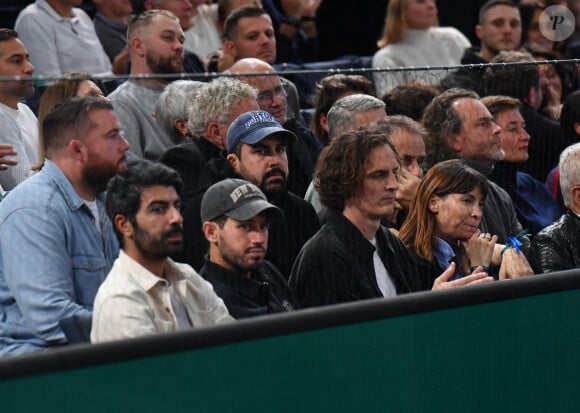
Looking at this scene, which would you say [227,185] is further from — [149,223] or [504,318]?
[504,318]

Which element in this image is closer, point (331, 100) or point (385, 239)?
point (385, 239)

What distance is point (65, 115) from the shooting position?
3.61 metres

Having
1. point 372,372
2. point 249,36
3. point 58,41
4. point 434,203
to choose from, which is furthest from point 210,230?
point 58,41

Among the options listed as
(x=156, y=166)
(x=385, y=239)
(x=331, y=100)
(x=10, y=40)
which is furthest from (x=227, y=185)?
(x=10, y=40)

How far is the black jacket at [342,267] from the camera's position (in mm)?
4007

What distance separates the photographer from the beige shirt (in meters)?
3.45

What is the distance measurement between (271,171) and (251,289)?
1.50ft

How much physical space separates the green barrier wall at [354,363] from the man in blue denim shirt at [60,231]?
0.25 m

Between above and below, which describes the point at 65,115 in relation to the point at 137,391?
above

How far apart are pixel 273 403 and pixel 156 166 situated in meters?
0.81

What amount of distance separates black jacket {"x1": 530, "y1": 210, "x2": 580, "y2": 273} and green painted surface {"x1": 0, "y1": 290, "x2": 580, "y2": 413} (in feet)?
0.72

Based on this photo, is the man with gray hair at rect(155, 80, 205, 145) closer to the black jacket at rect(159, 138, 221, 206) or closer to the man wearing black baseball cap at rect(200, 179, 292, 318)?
the black jacket at rect(159, 138, 221, 206)

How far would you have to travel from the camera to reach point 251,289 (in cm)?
382
